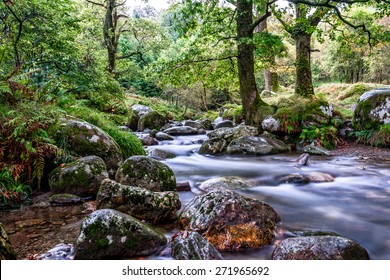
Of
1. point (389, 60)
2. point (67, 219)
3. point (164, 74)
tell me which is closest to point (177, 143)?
point (164, 74)

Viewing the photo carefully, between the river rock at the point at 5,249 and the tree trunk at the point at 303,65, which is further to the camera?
the tree trunk at the point at 303,65

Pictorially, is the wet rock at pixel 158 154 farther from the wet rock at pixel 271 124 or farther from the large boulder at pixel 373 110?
the large boulder at pixel 373 110

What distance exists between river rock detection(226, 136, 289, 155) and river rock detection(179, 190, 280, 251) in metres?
5.06

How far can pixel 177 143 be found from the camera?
1074cm

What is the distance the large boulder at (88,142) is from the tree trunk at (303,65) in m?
7.38

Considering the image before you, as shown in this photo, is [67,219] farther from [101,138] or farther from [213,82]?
[213,82]

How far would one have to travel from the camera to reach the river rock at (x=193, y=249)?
2.44 metres

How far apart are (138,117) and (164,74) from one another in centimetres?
691

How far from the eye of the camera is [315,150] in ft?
26.9

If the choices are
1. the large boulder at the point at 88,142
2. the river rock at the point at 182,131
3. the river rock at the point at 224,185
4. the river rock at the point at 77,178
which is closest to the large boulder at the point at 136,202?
the river rock at the point at 77,178

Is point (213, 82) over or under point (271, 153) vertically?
over

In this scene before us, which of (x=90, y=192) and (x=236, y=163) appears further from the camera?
(x=236, y=163)

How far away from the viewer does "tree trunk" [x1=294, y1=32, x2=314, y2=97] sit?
9.95m

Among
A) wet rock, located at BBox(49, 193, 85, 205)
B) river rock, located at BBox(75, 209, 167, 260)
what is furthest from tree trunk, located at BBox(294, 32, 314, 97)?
river rock, located at BBox(75, 209, 167, 260)
